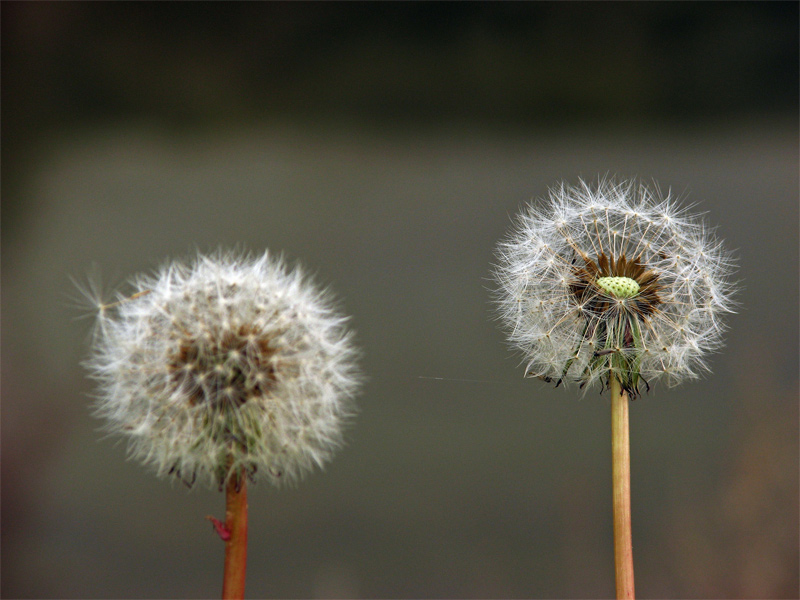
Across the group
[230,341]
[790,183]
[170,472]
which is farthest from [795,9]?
[170,472]

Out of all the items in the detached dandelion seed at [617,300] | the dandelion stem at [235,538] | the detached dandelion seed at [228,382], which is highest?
the detached dandelion seed at [617,300]

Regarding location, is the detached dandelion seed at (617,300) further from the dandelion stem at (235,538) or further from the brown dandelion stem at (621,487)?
the dandelion stem at (235,538)

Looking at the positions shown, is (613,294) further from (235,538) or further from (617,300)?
(235,538)

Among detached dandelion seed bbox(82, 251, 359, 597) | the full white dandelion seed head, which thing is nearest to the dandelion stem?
detached dandelion seed bbox(82, 251, 359, 597)

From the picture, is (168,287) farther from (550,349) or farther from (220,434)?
(550,349)

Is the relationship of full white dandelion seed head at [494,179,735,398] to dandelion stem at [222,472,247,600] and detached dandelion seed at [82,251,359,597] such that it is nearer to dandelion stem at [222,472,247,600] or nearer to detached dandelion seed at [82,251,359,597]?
detached dandelion seed at [82,251,359,597]

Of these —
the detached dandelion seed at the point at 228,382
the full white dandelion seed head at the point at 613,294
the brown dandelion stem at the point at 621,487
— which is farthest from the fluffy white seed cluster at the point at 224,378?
the brown dandelion stem at the point at 621,487
